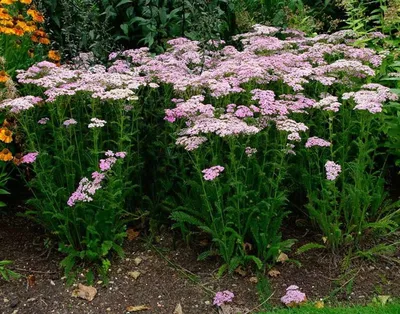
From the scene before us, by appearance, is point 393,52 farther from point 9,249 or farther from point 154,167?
point 9,249

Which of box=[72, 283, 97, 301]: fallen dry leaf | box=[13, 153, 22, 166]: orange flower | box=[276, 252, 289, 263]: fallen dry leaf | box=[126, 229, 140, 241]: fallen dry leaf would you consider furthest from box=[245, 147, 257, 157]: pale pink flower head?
box=[13, 153, 22, 166]: orange flower

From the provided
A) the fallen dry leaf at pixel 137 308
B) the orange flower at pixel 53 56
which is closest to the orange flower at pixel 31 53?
A: the orange flower at pixel 53 56

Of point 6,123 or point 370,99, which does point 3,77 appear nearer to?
point 6,123

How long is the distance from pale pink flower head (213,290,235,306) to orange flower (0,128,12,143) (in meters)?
1.65

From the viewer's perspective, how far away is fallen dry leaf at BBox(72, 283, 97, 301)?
141 inches

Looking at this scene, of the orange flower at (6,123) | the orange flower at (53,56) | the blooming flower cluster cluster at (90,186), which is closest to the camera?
the blooming flower cluster cluster at (90,186)

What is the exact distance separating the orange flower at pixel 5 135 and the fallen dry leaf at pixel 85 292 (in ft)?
3.40

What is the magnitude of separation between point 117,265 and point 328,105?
70.0 inches

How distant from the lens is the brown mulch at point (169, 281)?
354cm

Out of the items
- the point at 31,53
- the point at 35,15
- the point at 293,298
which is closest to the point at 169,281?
the point at 293,298

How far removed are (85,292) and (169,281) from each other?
0.53 m

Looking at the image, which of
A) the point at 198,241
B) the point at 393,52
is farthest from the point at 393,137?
the point at 198,241

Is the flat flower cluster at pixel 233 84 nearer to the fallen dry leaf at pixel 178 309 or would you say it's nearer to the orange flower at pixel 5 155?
the orange flower at pixel 5 155

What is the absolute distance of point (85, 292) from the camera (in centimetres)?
360
